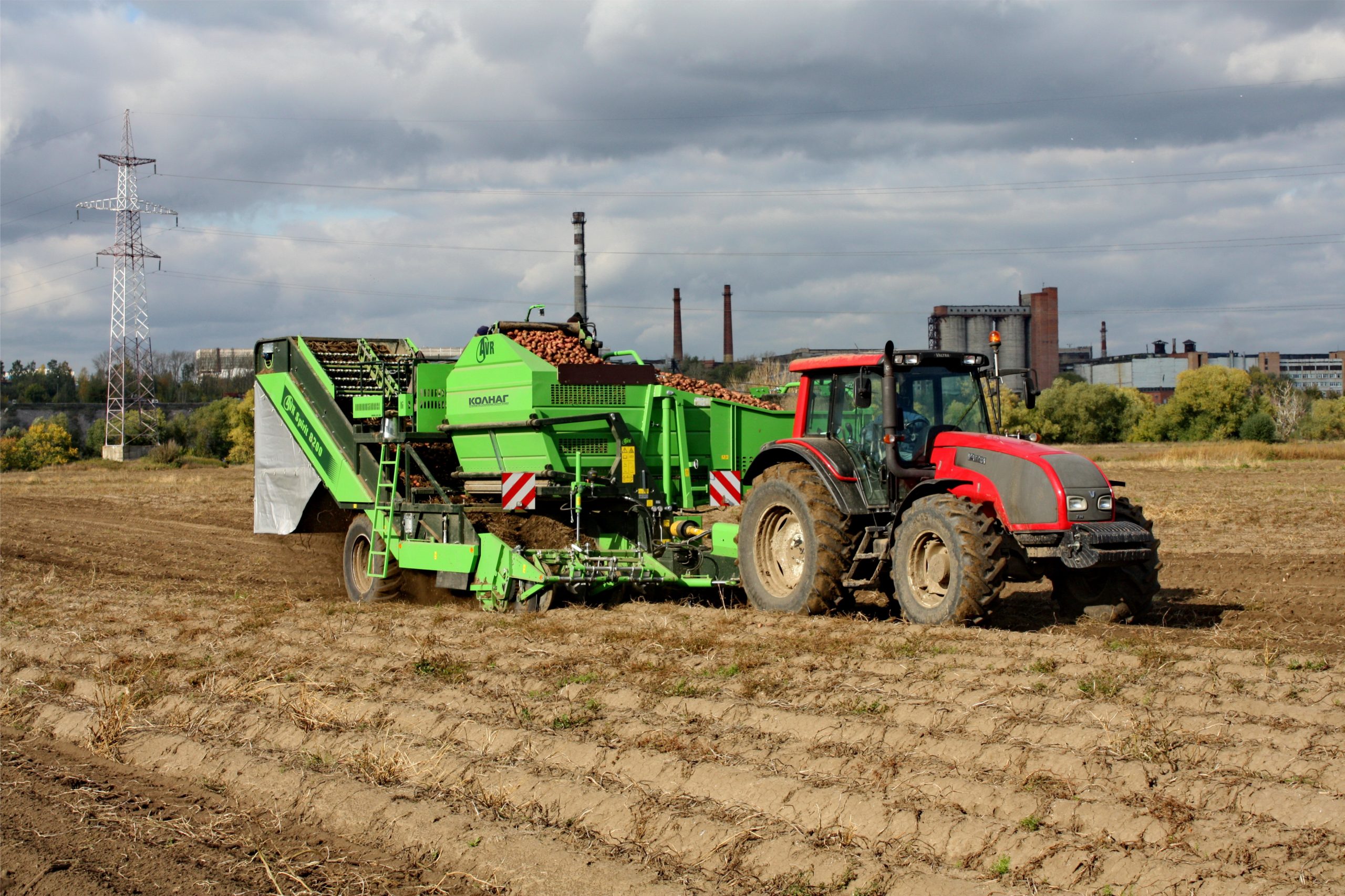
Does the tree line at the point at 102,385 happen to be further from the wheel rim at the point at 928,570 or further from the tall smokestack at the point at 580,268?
the wheel rim at the point at 928,570

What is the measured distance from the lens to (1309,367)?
10988 centimetres

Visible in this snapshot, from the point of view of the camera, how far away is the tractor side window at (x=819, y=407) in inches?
387

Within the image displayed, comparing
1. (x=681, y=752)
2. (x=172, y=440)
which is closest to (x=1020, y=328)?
(x=172, y=440)

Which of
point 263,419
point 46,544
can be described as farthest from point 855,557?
point 46,544

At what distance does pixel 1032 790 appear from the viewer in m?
4.84

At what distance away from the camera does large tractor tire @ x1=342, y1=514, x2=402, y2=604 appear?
1197cm

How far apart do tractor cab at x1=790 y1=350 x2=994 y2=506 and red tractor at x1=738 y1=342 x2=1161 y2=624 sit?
0.01 m

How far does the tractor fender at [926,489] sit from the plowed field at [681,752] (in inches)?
34.4

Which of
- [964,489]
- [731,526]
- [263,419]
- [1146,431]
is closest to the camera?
[964,489]

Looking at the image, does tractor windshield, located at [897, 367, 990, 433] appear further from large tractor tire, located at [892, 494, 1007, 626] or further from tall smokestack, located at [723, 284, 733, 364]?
tall smokestack, located at [723, 284, 733, 364]

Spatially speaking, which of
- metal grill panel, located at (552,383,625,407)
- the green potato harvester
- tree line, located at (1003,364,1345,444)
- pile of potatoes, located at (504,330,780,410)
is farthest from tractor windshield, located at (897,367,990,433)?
tree line, located at (1003,364,1345,444)

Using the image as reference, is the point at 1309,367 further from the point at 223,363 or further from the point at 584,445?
the point at 584,445

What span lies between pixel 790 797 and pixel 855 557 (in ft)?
14.1

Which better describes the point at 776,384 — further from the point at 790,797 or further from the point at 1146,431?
the point at 1146,431
